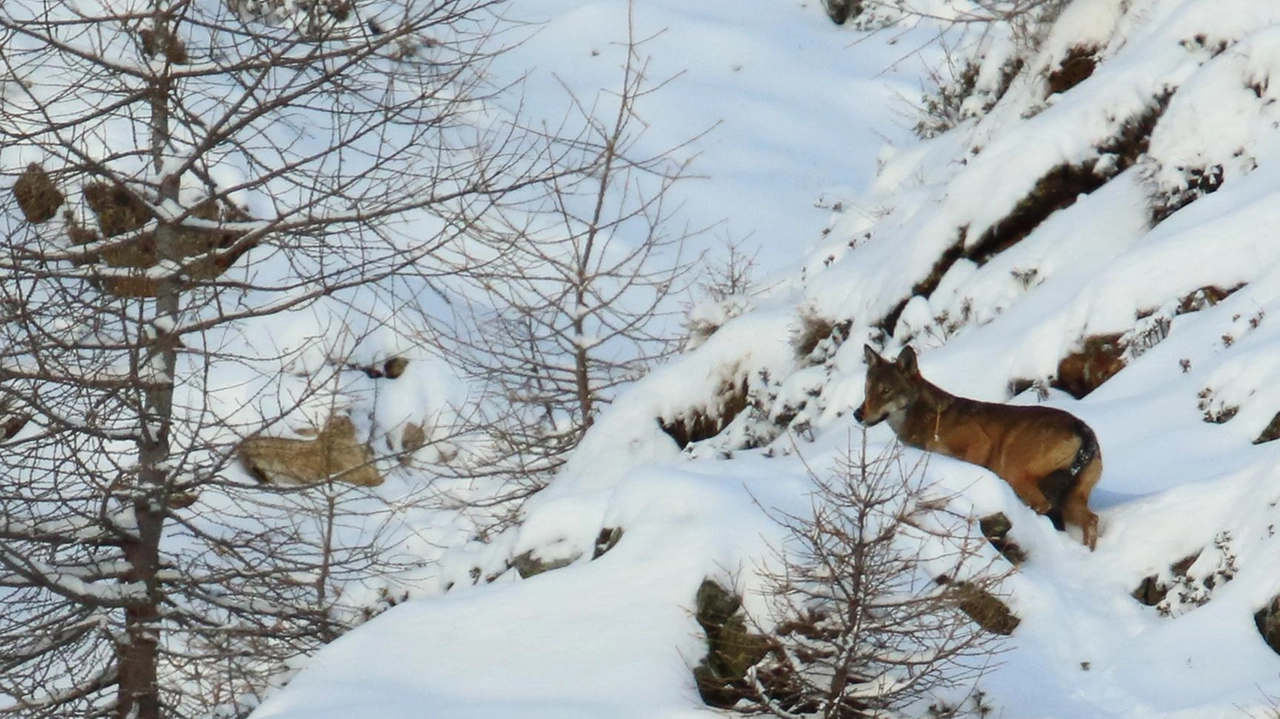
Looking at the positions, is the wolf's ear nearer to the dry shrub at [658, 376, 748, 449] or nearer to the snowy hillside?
the snowy hillside

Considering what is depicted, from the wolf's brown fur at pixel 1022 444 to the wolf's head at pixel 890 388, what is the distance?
0.03m

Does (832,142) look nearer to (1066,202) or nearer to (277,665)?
(1066,202)

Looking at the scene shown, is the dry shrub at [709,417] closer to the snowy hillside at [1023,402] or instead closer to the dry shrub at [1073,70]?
the snowy hillside at [1023,402]

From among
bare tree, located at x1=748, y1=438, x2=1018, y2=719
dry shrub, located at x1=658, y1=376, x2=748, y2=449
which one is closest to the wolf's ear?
bare tree, located at x1=748, y1=438, x2=1018, y2=719

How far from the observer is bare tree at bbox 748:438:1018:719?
5668 millimetres

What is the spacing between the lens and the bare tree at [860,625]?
18.6 feet

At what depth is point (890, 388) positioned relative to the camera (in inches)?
338

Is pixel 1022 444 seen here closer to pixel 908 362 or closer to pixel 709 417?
pixel 908 362

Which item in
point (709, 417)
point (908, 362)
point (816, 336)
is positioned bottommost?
point (908, 362)

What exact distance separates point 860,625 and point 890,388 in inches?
122

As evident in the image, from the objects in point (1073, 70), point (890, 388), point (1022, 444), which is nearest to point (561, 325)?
point (1073, 70)

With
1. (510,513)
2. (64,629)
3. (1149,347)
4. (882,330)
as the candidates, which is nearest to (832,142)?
(510,513)

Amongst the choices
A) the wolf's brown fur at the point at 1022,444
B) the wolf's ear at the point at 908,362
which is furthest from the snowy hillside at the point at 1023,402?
the wolf's ear at the point at 908,362

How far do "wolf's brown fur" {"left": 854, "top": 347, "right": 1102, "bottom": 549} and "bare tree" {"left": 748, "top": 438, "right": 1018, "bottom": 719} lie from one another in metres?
1.32
